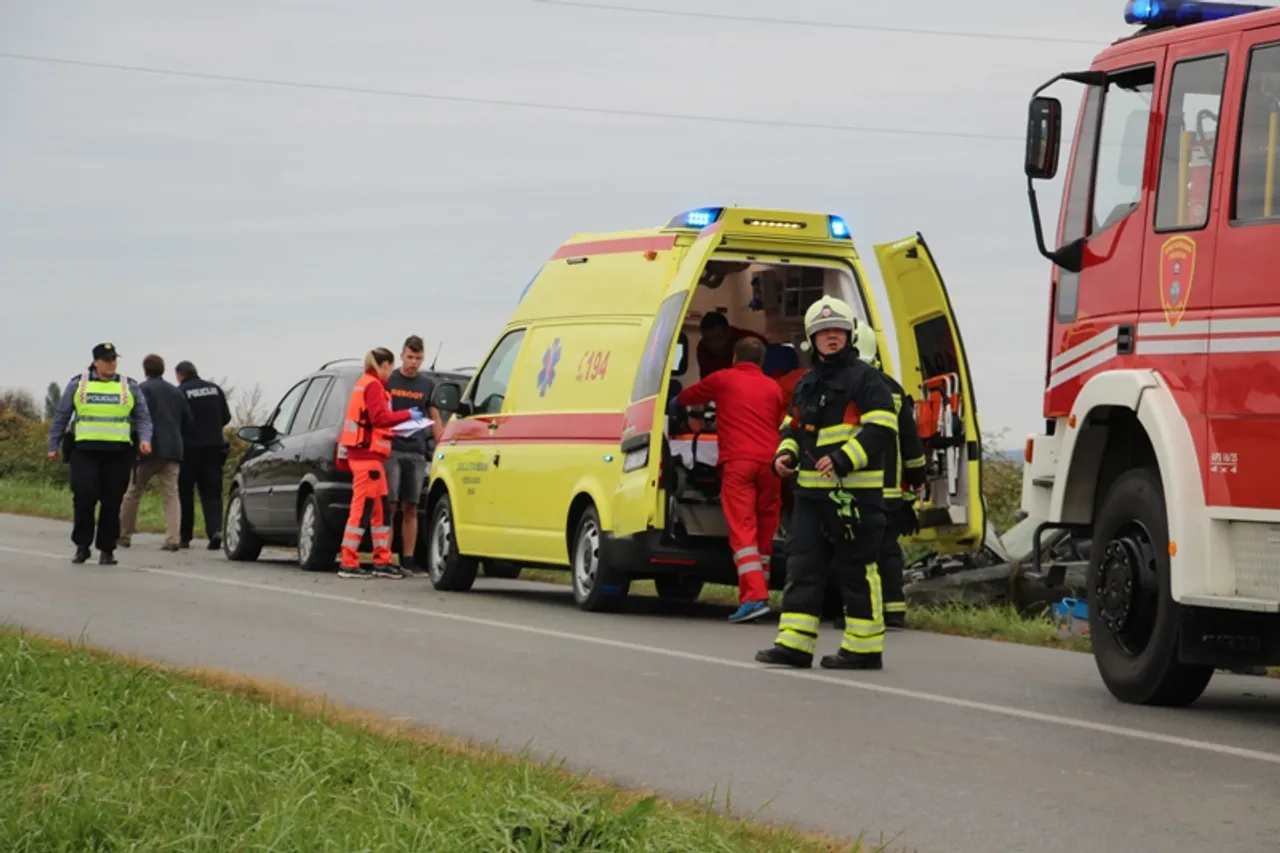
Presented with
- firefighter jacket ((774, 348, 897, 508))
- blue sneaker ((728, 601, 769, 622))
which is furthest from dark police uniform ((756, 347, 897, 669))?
blue sneaker ((728, 601, 769, 622))

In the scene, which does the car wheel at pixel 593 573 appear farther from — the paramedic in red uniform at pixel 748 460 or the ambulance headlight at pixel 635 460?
the paramedic in red uniform at pixel 748 460

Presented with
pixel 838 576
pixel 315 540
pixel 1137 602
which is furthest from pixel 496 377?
pixel 1137 602

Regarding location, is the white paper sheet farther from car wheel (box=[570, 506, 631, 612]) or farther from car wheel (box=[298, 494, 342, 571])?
car wheel (box=[570, 506, 631, 612])

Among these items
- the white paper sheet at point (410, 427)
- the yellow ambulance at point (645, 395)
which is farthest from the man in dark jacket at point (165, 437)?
the yellow ambulance at point (645, 395)

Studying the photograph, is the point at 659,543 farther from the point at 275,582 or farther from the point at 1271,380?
the point at 1271,380

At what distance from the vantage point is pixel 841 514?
1114 cm

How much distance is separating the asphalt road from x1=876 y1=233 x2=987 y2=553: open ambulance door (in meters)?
0.91

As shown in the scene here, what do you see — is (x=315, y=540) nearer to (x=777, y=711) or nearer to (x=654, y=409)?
(x=654, y=409)

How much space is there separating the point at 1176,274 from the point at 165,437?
49.5 ft

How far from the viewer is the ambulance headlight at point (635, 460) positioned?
14.1 meters

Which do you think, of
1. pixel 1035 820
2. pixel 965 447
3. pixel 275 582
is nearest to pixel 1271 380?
pixel 1035 820

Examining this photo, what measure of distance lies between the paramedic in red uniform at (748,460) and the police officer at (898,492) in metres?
0.79

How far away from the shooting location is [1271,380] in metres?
8.73

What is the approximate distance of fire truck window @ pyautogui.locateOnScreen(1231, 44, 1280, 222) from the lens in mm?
8914
